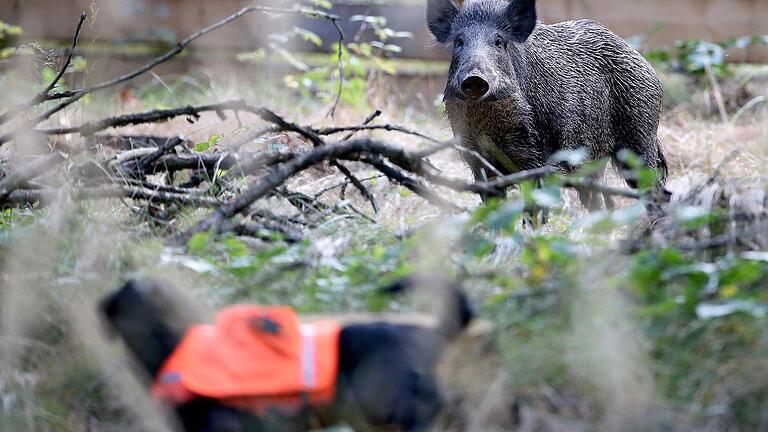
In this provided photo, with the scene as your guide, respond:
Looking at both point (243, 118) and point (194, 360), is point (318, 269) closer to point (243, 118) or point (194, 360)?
point (194, 360)

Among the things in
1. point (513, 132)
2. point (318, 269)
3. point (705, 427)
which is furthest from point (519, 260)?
point (513, 132)

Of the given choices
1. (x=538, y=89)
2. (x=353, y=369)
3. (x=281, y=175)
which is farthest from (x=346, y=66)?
(x=353, y=369)

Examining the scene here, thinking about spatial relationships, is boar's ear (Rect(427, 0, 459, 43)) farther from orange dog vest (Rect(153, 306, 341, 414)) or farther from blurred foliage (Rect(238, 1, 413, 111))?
orange dog vest (Rect(153, 306, 341, 414))

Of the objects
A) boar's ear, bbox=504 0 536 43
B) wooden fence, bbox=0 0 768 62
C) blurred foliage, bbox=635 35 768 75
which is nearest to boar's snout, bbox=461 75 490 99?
boar's ear, bbox=504 0 536 43

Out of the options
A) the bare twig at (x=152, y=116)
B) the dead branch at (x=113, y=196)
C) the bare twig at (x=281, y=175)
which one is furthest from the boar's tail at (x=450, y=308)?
the bare twig at (x=152, y=116)

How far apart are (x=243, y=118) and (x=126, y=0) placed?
9.55 feet

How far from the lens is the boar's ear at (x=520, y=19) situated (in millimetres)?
5703

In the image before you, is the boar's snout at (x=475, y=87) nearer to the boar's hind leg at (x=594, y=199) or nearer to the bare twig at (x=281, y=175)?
the boar's hind leg at (x=594, y=199)

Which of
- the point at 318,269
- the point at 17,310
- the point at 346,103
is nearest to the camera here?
the point at 17,310

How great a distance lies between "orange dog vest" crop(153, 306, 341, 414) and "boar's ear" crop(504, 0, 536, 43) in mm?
3810

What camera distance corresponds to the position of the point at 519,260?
3338mm

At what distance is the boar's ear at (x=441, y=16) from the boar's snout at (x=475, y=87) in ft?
1.95

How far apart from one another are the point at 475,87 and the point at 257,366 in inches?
137

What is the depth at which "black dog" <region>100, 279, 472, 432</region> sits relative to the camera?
2268mm
